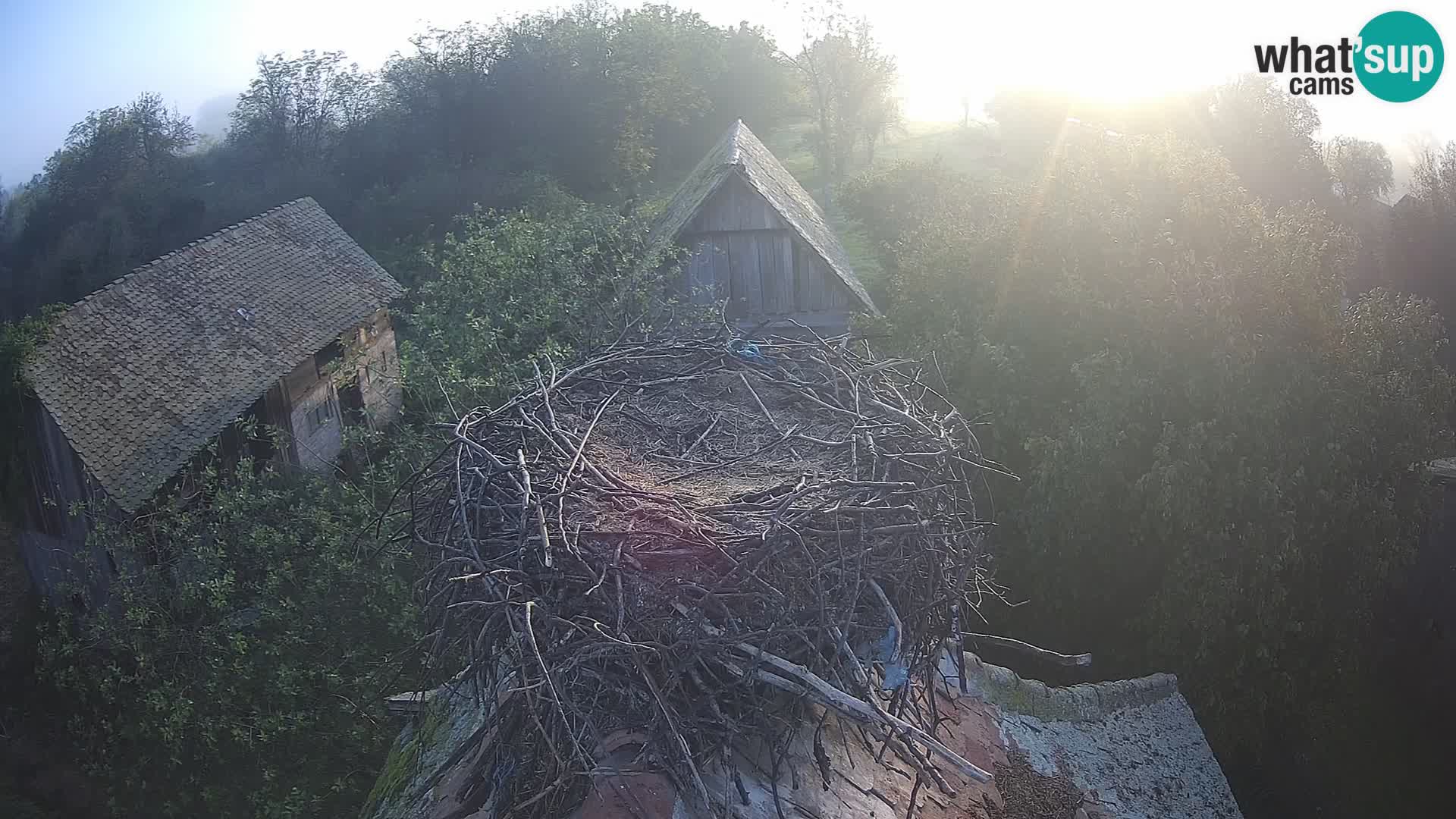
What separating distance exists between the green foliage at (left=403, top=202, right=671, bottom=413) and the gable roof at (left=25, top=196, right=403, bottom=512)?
3700mm

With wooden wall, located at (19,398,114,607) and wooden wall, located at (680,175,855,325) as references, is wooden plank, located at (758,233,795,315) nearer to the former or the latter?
wooden wall, located at (680,175,855,325)

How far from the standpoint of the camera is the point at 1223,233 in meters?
9.56

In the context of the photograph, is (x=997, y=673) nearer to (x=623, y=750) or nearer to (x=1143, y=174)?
(x=623, y=750)

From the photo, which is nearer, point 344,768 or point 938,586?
point 938,586

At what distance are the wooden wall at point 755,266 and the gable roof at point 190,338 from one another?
7.42 metres

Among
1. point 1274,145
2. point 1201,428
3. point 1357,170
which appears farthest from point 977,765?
point 1357,170

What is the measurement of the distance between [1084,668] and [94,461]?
1311 cm

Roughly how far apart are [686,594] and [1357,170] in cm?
2983

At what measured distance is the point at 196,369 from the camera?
1485cm

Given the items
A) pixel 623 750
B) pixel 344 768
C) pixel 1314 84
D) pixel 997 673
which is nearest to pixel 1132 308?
pixel 1314 84

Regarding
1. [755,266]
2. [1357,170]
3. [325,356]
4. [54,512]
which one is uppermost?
[1357,170]

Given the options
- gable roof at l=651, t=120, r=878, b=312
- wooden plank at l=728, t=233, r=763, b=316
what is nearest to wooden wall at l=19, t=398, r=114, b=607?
gable roof at l=651, t=120, r=878, b=312

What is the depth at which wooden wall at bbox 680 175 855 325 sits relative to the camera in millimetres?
13750

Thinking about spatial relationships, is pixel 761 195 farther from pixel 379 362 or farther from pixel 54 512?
pixel 54 512
